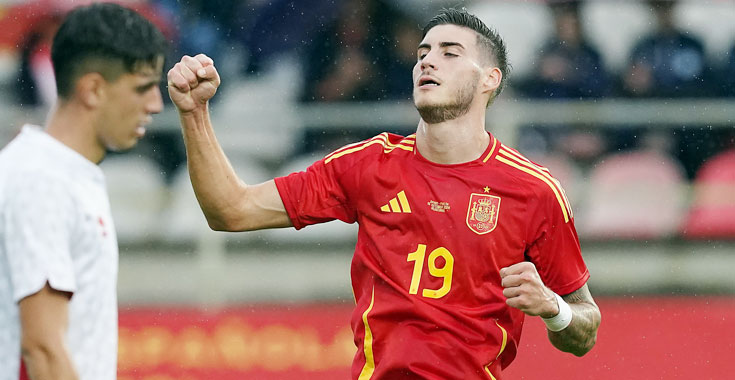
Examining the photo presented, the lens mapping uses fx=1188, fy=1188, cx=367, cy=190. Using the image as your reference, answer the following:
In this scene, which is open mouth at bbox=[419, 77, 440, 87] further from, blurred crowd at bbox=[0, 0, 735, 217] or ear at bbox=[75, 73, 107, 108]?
blurred crowd at bbox=[0, 0, 735, 217]

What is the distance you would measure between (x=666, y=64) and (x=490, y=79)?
189 inches

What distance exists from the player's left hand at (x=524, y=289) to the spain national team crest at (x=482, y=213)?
376 mm

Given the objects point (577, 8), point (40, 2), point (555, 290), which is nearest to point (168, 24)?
point (40, 2)

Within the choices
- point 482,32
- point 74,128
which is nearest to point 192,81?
point 74,128

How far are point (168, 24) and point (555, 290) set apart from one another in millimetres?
5393

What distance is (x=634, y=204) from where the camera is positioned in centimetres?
879

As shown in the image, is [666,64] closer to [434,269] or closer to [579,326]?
[579,326]

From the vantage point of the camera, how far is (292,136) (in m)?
9.13

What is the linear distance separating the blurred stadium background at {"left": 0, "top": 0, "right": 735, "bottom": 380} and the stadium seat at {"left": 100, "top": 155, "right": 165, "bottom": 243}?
0.04 ft

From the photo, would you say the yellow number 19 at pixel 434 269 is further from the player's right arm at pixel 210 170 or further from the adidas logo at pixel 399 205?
the player's right arm at pixel 210 170

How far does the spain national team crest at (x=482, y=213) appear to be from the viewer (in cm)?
433

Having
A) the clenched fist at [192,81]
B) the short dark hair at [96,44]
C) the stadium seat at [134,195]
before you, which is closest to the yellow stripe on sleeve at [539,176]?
the clenched fist at [192,81]

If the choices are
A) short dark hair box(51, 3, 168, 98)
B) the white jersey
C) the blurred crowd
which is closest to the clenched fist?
short dark hair box(51, 3, 168, 98)

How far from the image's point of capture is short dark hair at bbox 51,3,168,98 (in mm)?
3236
